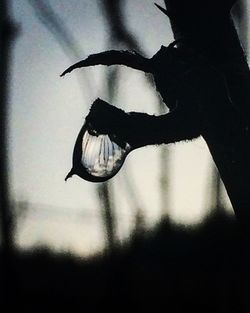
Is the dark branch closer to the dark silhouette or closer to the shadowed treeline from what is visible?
the dark silhouette

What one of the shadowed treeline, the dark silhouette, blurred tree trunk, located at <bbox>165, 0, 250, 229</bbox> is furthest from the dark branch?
the shadowed treeline

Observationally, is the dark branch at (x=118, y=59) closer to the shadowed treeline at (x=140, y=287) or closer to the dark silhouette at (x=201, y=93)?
the dark silhouette at (x=201, y=93)

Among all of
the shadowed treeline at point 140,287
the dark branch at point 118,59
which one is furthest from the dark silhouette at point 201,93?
the shadowed treeline at point 140,287

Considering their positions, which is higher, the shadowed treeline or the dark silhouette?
the dark silhouette

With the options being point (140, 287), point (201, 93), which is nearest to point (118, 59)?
point (201, 93)

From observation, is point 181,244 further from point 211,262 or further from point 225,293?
point 225,293

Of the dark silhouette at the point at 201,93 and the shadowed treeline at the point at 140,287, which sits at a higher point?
the dark silhouette at the point at 201,93

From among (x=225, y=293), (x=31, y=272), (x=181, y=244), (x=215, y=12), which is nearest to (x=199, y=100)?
(x=215, y=12)
